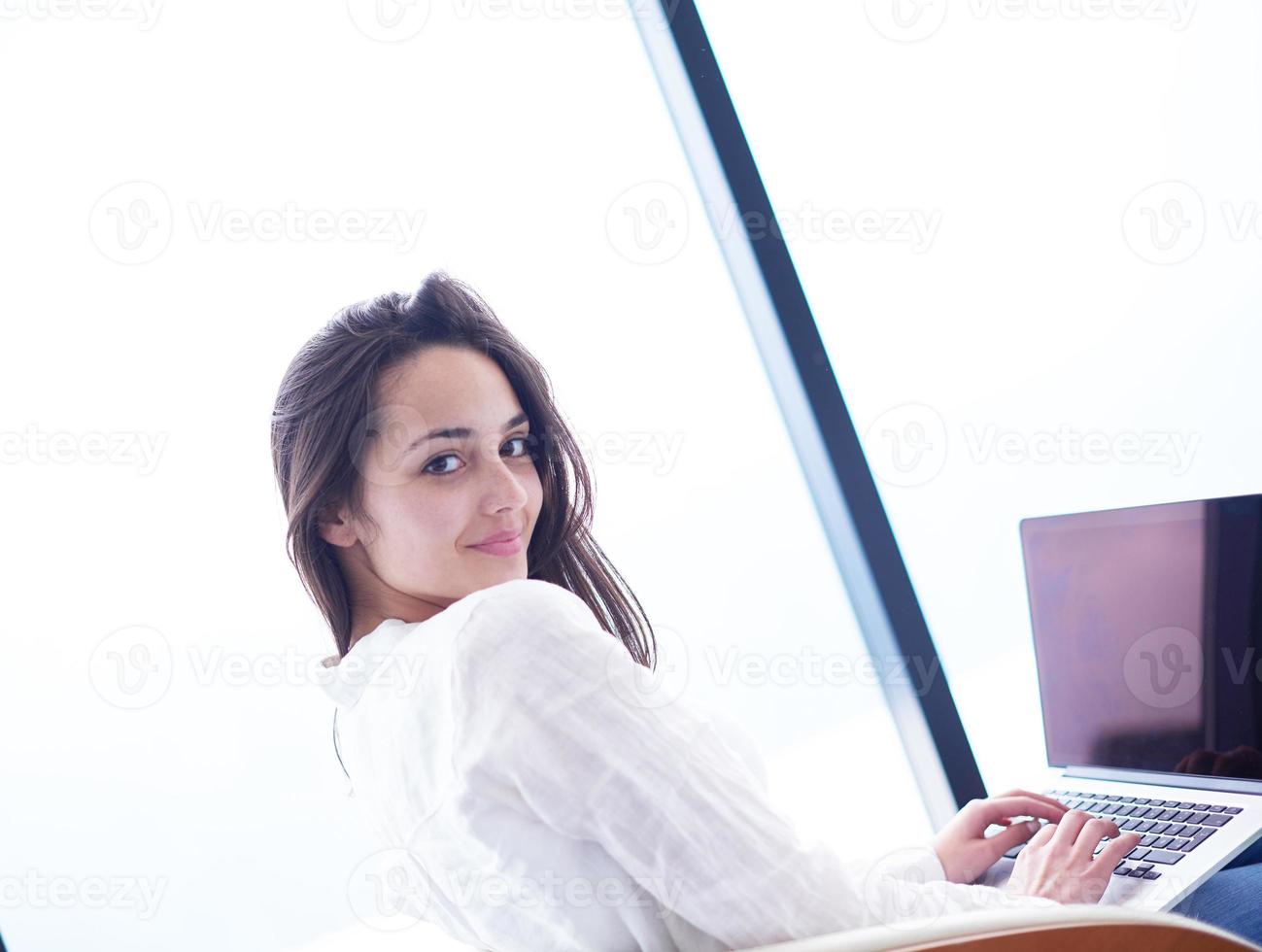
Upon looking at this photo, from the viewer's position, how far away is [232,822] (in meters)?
1.50

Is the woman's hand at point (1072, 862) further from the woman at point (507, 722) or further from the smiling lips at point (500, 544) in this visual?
the smiling lips at point (500, 544)

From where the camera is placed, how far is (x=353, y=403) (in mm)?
1083

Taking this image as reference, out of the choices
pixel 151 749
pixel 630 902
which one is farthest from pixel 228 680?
pixel 630 902

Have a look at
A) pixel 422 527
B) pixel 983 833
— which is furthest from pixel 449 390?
pixel 983 833

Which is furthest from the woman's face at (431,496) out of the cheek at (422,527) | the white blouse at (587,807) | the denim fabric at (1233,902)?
the denim fabric at (1233,902)

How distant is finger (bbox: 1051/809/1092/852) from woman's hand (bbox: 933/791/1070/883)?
0.30ft

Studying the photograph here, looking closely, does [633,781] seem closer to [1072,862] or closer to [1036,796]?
[1072,862]

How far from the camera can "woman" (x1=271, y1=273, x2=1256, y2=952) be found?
2.70 ft

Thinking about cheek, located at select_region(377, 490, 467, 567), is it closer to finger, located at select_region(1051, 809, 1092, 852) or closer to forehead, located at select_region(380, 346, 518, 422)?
forehead, located at select_region(380, 346, 518, 422)

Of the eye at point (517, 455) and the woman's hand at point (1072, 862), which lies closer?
the woman's hand at point (1072, 862)

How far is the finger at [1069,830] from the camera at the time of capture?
1.01m

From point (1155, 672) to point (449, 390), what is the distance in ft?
3.11

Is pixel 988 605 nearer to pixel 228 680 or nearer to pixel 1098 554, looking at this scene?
pixel 1098 554

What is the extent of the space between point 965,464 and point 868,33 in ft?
2.66
